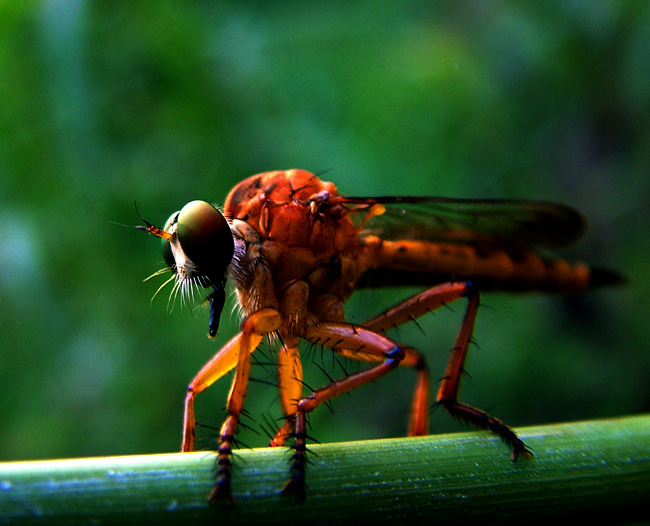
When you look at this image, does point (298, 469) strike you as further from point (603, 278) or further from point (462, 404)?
point (603, 278)

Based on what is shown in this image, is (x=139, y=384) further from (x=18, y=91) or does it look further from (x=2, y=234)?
(x=18, y=91)

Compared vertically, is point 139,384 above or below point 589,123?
below

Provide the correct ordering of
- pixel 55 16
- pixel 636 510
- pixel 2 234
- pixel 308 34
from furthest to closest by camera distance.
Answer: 1. pixel 308 34
2. pixel 2 234
3. pixel 55 16
4. pixel 636 510

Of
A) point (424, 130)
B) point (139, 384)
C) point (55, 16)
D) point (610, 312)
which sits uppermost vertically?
point (55, 16)

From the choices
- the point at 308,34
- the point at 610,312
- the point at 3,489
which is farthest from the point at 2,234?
the point at 610,312

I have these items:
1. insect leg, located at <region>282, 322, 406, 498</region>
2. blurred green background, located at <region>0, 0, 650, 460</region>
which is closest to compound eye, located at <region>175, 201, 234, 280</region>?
insect leg, located at <region>282, 322, 406, 498</region>

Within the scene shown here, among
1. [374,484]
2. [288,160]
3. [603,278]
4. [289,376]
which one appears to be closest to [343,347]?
[289,376]

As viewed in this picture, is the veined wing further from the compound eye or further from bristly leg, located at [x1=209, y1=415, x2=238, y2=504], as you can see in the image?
bristly leg, located at [x1=209, y1=415, x2=238, y2=504]
